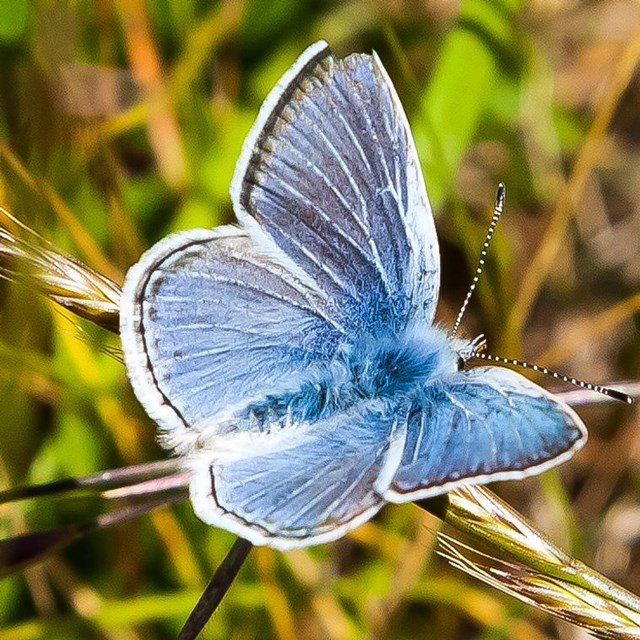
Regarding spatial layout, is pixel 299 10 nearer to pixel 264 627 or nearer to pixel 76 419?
pixel 76 419

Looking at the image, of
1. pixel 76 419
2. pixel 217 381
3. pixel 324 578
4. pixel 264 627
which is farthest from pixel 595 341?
pixel 217 381

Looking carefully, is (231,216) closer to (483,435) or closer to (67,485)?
(67,485)

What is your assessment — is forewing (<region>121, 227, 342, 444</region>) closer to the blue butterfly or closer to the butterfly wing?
the blue butterfly

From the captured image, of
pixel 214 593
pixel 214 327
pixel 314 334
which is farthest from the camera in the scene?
pixel 314 334

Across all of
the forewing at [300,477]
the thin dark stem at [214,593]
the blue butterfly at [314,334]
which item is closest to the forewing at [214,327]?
the blue butterfly at [314,334]

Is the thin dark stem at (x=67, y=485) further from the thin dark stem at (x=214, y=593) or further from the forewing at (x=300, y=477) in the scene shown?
the thin dark stem at (x=214, y=593)

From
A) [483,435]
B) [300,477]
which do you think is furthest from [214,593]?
[483,435]
